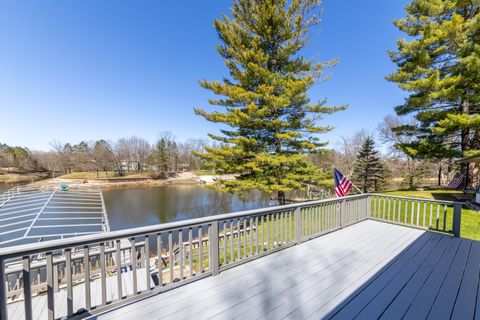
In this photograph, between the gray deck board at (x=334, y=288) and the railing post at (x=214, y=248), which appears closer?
the gray deck board at (x=334, y=288)

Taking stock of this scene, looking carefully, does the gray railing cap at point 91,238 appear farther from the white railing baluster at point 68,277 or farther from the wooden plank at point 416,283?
the wooden plank at point 416,283

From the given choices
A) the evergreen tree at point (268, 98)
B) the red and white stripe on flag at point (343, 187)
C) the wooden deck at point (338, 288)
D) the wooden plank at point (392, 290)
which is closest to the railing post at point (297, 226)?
the wooden deck at point (338, 288)

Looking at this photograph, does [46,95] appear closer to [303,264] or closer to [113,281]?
[113,281]

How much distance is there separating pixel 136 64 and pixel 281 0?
1127cm

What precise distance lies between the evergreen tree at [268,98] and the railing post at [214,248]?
17.2 feet

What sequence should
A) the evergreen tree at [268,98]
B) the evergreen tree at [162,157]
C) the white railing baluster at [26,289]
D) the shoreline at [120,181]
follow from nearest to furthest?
the white railing baluster at [26,289]
the evergreen tree at [268,98]
the shoreline at [120,181]
the evergreen tree at [162,157]

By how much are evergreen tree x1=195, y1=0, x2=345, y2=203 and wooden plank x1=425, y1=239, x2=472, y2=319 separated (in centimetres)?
515

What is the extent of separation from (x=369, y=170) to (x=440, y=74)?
11.1 m

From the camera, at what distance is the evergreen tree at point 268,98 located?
309 inches

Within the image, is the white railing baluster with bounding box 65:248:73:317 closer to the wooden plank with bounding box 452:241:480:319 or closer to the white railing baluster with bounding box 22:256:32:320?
the white railing baluster with bounding box 22:256:32:320

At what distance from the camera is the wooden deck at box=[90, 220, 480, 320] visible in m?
1.95

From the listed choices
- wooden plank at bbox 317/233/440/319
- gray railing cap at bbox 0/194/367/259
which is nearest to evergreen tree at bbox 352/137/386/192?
wooden plank at bbox 317/233/440/319

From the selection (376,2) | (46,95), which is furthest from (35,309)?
(46,95)

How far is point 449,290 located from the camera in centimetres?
231
